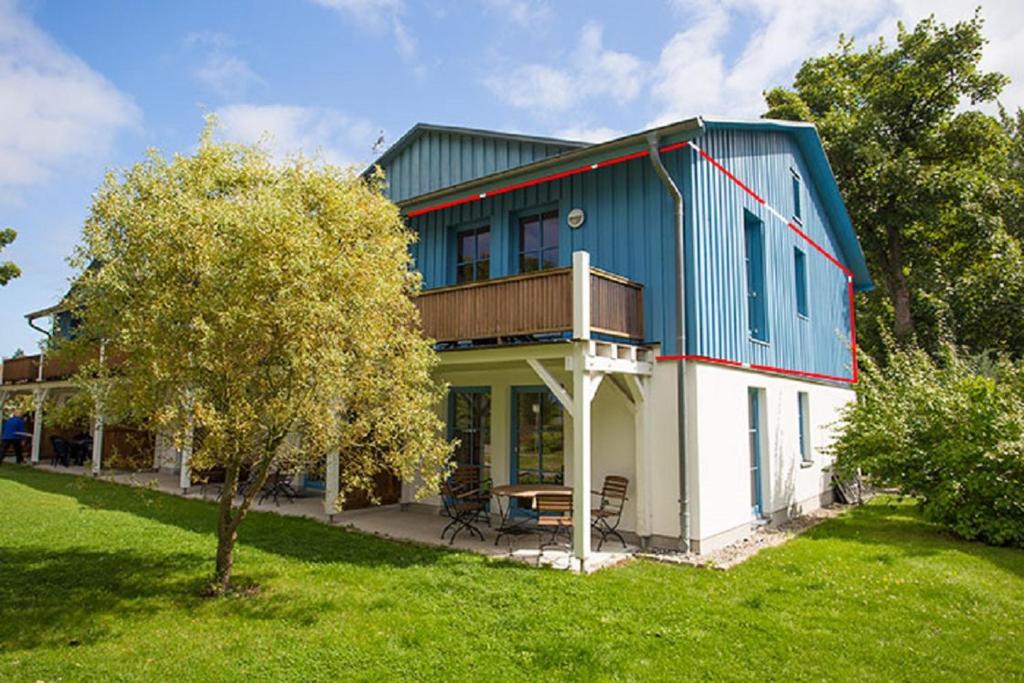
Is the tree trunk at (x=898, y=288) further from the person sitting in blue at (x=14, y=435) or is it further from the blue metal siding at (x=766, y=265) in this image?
the person sitting in blue at (x=14, y=435)

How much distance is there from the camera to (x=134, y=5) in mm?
7859

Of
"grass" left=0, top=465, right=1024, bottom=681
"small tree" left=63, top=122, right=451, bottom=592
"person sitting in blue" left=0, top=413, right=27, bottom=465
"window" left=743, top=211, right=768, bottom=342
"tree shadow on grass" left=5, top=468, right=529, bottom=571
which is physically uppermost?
"window" left=743, top=211, right=768, bottom=342

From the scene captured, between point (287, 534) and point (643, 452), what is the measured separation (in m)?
5.55

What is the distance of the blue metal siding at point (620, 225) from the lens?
927 cm

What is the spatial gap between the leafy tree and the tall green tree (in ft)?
91.9

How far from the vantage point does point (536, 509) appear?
30.8 feet

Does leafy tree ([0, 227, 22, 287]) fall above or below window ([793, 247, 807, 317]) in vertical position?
above

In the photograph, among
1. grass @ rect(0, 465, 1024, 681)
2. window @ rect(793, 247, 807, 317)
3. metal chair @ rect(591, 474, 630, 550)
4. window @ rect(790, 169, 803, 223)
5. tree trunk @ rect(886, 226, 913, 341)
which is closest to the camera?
grass @ rect(0, 465, 1024, 681)

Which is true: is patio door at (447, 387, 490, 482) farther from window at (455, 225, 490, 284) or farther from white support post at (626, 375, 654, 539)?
white support post at (626, 375, 654, 539)

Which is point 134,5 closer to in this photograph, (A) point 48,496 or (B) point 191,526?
(B) point 191,526

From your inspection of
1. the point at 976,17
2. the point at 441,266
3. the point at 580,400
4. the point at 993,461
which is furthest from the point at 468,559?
the point at 976,17

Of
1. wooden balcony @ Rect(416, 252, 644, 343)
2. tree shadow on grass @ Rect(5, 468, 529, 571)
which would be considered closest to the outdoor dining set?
tree shadow on grass @ Rect(5, 468, 529, 571)

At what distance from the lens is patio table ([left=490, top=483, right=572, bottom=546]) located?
8430 millimetres

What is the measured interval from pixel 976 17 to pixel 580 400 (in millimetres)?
23566
